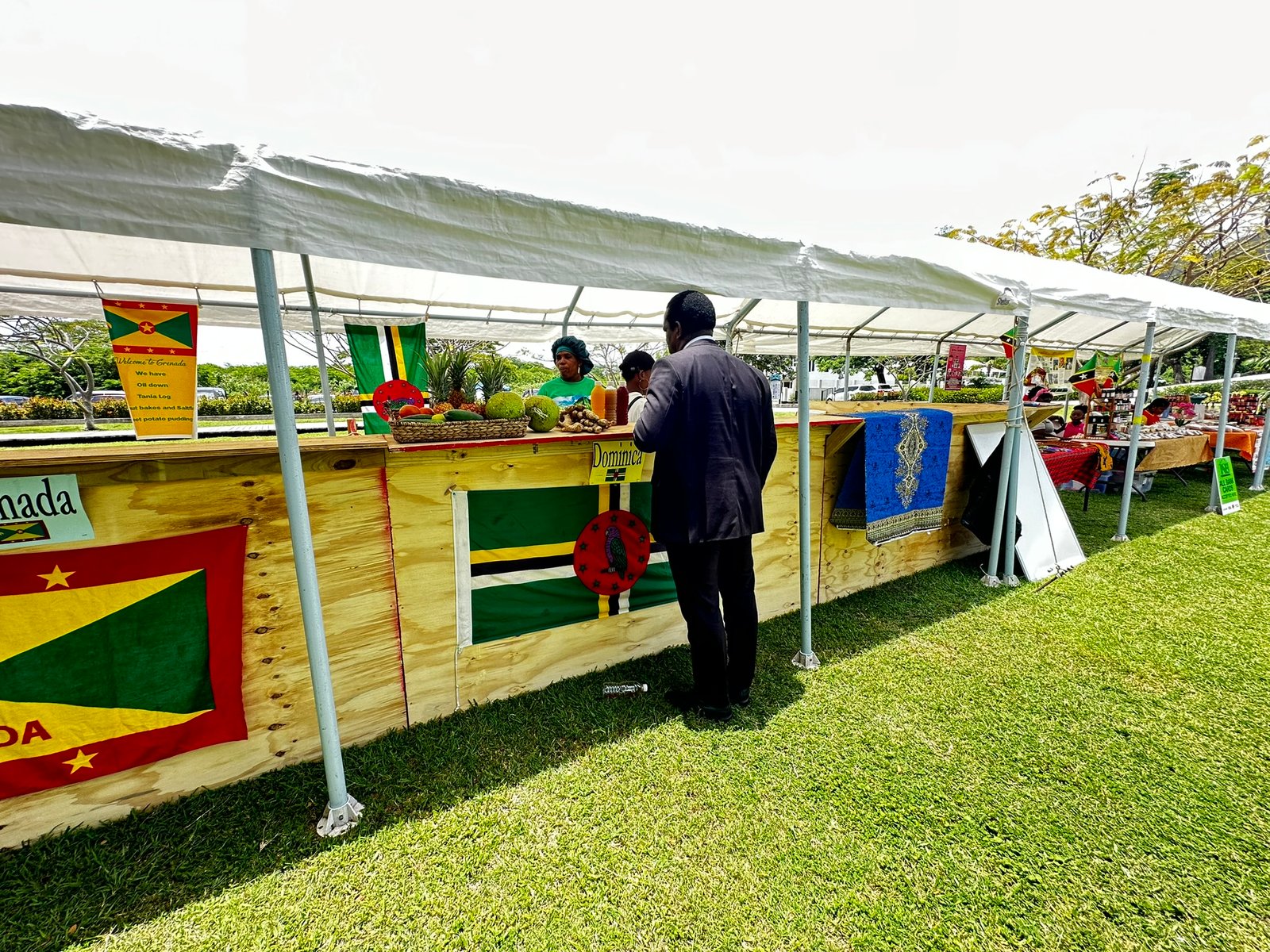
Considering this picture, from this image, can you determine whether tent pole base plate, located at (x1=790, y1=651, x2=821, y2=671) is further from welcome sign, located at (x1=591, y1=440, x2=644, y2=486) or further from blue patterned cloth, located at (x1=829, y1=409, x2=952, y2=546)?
welcome sign, located at (x1=591, y1=440, x2=644, y2=486)

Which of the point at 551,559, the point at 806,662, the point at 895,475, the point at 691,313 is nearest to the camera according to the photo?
the point at 691,313

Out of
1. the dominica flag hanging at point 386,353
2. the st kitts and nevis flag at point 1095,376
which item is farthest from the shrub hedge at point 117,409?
the st kitts and nevis flag at point 1095,376

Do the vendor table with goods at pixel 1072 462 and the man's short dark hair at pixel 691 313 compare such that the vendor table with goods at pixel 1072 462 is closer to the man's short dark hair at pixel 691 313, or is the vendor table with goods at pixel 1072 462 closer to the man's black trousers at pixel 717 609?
the man's black trousers at pixel 717 609

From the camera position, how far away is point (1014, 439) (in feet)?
12.8

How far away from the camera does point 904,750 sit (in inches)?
90.0

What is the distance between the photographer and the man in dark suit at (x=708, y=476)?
7.06 feet

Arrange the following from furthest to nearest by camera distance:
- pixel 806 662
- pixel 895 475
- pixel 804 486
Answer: pixel 895 475 → pixel 806 662 → pixel 804 486

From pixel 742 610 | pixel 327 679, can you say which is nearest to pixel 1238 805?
pixel 742 610

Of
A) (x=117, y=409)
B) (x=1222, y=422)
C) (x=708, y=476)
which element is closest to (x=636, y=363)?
(x=708, y=476)

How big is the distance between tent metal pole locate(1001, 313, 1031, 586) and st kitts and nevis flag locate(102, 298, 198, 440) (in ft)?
17.0

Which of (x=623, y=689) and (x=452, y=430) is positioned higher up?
(x=452, y=430)

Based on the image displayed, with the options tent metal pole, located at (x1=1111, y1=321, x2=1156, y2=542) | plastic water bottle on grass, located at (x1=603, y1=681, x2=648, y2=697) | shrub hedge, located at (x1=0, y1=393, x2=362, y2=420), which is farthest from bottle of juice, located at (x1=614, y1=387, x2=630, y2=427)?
shrub hedge, located at (x1=0, y1=393, x2=362, y2=420)

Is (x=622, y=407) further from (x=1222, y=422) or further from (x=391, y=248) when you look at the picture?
(x=1222, y=422)

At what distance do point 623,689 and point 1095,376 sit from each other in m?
8.70
